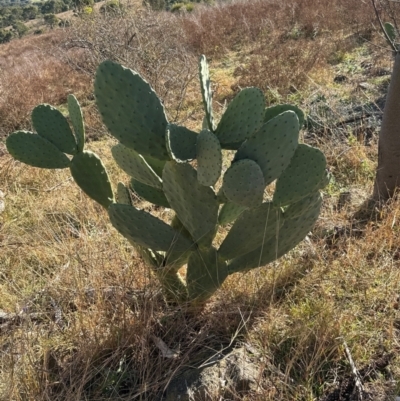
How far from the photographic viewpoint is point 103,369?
1665mm

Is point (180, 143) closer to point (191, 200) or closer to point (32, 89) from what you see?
point (191, 200)

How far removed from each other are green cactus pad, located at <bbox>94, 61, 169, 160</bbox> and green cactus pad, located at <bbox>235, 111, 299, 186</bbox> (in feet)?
1.09

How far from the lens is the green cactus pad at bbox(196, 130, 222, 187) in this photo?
55.2 inches

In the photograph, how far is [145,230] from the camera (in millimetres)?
1716

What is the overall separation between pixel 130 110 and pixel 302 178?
0.69 metres

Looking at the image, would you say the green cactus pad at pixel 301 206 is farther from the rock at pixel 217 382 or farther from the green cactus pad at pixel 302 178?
the rock at pixel 217 382

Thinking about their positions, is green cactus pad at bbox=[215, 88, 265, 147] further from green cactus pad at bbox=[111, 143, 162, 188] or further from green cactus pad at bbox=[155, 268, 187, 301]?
green cactus pad at bbox=[155, 268, 187, 301]

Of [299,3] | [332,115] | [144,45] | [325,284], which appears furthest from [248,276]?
[299,3]

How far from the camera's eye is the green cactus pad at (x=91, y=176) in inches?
74.2

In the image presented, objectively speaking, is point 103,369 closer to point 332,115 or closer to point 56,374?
point 56,374

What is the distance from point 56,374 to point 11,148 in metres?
0.92

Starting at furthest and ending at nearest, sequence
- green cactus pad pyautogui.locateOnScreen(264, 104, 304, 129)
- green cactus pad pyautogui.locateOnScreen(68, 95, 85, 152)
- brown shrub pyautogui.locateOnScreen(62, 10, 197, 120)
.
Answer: brown shrub pyautogui.locateOnScreen(62, 10, 197, 120) → green cactus pad pyautogui.locateOnScreen(68, 95, 85, 152) → green cactus pad pyautogui.locateOnScreen(264, 104, 304, 129)

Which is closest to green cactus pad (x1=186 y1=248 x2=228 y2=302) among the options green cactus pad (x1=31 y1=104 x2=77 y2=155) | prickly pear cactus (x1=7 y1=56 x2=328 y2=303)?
prickly pear cactus (x1=7 y1=56 x2=328 y2=303)

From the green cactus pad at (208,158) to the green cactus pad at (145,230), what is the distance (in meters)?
0.34
